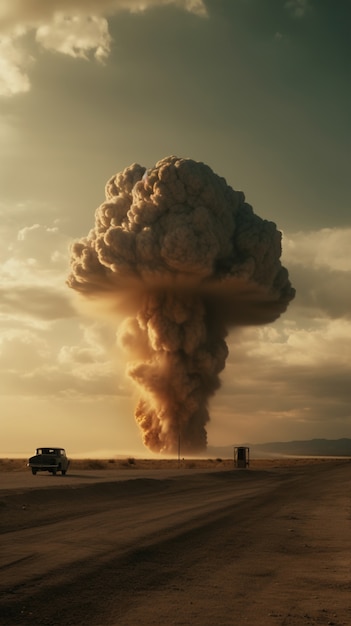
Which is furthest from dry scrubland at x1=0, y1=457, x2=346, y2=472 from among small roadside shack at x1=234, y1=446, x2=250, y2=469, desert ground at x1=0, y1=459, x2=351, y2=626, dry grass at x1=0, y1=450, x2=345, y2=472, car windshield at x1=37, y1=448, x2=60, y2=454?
desert ground at x1=0, y1=459, x2=351, y2=626

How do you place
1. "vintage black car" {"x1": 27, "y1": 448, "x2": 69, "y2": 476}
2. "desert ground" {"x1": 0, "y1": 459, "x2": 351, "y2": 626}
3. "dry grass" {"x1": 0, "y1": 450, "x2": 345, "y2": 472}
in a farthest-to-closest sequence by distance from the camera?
"dry grass" {"x1": 0, "y1": 450, "x2": 345, "y2": 472} → "vintage black car" {"x1": 27, "y1": 448, "x2": 69, "y2": 476} → "desert ground" {"x1": 0, "y1": 459, "x2": 351, "y2": 626}

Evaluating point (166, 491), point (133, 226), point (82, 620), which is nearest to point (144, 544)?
point (82, 620)

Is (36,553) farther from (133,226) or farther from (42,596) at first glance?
(133,226)

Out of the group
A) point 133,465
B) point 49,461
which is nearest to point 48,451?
point 49,461

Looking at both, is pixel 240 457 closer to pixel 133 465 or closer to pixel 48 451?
pixel 133 465

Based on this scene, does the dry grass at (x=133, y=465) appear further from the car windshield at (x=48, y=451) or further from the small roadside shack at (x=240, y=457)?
the car windshield at (x=48, y=451)

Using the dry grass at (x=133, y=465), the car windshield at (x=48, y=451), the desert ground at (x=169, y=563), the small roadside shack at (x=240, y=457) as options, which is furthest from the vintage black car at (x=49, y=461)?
the small roadside shack at (x=240, y=457)

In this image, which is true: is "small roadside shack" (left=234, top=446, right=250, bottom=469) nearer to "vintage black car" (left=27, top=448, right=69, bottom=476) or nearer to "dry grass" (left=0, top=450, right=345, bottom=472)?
"dry grass" (left=0, top=450, right=345, bottom=472)
